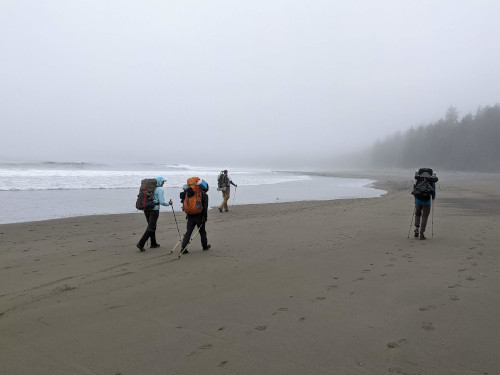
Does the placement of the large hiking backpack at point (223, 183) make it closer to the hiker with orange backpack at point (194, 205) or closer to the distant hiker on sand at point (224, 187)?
the distant hiker on sand at point (224, 187)

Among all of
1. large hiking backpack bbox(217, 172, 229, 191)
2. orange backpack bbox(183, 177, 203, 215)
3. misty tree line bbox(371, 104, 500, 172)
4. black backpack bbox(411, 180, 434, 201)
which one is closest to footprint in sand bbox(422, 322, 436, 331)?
orange backpack bbox(183, 177, 203, 215)

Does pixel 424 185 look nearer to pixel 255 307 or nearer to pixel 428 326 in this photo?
pixel 428 326

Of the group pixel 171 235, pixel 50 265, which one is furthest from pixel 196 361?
pixel 171 235

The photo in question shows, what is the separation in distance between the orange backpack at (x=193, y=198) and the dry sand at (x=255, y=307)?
3.09 feet

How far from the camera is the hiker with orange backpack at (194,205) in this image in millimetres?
7676

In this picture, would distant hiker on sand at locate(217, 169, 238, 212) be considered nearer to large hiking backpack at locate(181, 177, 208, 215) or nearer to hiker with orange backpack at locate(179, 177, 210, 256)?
hiker with orange backpack at locate(179, 177, 210, 256)

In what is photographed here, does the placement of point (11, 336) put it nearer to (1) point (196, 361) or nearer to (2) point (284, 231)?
(1) point (196, 361)

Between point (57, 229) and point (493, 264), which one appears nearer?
point (493, 264)

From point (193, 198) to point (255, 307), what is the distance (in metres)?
3.85

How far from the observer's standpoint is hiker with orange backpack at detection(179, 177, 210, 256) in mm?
7676

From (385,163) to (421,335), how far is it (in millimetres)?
122235

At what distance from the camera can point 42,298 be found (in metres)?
4.78

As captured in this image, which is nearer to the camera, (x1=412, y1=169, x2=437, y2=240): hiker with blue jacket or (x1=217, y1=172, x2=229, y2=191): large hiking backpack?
(x1=412, y1=169, x2=437, y2=240): hiker with blue jacket

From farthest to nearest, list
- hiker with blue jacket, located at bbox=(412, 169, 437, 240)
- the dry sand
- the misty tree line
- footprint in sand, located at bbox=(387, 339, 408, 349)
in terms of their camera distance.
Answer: the misty tree line
hiker with blue jacket, located at bbox=(412, 169, 437, 240)
footprint in sand, located at bbox=(387, 339, 408, 349)
the dry sand
